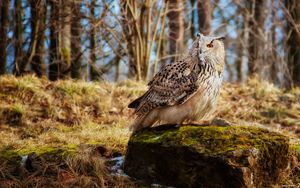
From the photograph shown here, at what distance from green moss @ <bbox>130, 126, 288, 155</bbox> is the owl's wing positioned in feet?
1.02

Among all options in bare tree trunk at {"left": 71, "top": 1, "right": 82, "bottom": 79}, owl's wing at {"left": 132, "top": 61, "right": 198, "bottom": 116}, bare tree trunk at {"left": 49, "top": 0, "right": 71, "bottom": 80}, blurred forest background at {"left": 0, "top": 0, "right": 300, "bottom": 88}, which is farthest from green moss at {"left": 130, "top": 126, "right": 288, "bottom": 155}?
bare tree trunk at {"left": 71, "top": 1, "right": 82, "bottom": 79}

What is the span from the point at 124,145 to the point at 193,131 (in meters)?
1.34

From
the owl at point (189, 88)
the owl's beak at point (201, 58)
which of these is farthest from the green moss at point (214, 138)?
the owl's beak at point (201, 58)

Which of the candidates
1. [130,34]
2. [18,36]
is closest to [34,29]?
[18,36]

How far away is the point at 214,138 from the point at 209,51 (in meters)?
0.87

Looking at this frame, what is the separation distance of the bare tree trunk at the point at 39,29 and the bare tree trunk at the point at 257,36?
19.4 ft

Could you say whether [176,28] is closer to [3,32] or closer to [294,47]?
[294,47]

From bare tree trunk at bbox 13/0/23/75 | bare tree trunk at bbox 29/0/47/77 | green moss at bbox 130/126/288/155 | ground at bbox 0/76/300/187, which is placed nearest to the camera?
green moss at bbox 130/126/288/155

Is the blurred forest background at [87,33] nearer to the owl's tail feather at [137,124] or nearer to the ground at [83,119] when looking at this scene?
the ground at [83,119]

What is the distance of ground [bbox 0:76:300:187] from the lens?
4.68m

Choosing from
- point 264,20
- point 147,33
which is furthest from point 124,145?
point 264,20

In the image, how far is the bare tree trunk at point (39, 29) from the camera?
31.4 feet

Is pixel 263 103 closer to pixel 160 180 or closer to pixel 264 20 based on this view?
pixel 160 180

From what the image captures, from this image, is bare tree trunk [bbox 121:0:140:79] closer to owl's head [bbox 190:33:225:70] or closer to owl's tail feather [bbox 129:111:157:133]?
owl's tail feather [bbox 129:111:157:133]
